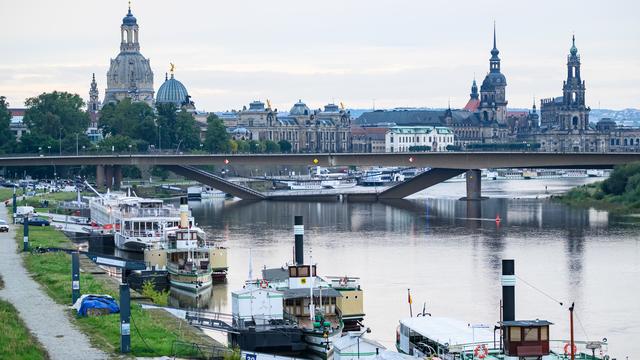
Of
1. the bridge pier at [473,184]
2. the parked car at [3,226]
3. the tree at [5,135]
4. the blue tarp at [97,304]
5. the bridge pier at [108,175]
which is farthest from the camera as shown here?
the tree at [5,135]

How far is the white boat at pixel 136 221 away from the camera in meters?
77.3

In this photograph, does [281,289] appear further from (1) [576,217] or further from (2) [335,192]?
(2) [335,192]

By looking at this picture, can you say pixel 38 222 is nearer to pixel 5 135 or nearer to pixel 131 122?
pixel 5 135

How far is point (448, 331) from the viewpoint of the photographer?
42125mm

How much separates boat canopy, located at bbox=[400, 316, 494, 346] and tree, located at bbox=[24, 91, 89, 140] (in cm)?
13626

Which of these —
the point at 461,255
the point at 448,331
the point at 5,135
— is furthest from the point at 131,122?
the point at 448,331

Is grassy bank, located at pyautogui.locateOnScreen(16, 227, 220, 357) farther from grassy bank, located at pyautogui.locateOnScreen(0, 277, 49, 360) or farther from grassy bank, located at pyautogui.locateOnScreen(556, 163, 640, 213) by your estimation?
grassy bank, located at pyautogui.locateOnScreen(556, 163, 640, 213)

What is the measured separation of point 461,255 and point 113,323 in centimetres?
3547

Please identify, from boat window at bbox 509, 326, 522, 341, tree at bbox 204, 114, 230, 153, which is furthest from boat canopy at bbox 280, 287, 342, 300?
tree at bbox 204, 114, 230, 153

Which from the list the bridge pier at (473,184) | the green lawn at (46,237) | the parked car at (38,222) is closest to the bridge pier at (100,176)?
the bridge pier at (473,184)

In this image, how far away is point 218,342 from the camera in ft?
151

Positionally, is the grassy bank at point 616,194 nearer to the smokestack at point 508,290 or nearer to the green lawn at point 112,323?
the green lawn at point 112,323

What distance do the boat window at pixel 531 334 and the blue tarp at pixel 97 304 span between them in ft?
54.9

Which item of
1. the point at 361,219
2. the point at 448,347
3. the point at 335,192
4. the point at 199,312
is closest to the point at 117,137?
the point at 335,192
